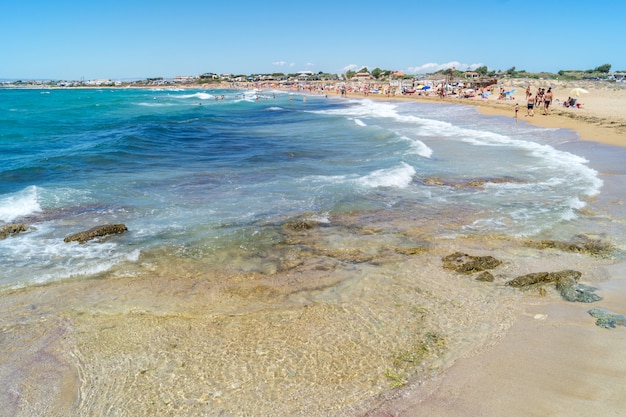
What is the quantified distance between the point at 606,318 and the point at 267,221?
836 cm

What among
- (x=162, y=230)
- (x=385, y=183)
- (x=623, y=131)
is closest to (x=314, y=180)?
(x=385, y=183)

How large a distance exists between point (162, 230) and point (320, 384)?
7823 millimetres

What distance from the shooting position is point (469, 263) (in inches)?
356

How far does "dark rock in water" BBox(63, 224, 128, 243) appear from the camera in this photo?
36.6 ft

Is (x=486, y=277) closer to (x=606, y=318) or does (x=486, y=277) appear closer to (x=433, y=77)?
(x=606, y=318)

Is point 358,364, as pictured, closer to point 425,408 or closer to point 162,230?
point 425,408

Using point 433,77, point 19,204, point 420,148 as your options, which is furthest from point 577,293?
point 433,77

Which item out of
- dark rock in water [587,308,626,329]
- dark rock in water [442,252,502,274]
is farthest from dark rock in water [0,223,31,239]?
dark rock in water [587,308,626,329]

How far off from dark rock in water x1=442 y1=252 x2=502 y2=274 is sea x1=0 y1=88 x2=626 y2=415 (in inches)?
34.0

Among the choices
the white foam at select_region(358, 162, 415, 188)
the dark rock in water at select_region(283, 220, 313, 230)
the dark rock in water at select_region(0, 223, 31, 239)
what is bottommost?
the dark rock in water at select_region(0, 223, 31, 239)

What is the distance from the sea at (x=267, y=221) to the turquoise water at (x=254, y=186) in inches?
3.0

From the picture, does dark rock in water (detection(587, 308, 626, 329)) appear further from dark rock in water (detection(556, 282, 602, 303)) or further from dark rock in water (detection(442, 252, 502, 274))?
dark rock in water (detection(442, 252, 502, 274))

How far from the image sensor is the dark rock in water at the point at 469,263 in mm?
8898

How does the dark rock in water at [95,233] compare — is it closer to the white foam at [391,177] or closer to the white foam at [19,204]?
the white foam at [19,204]
